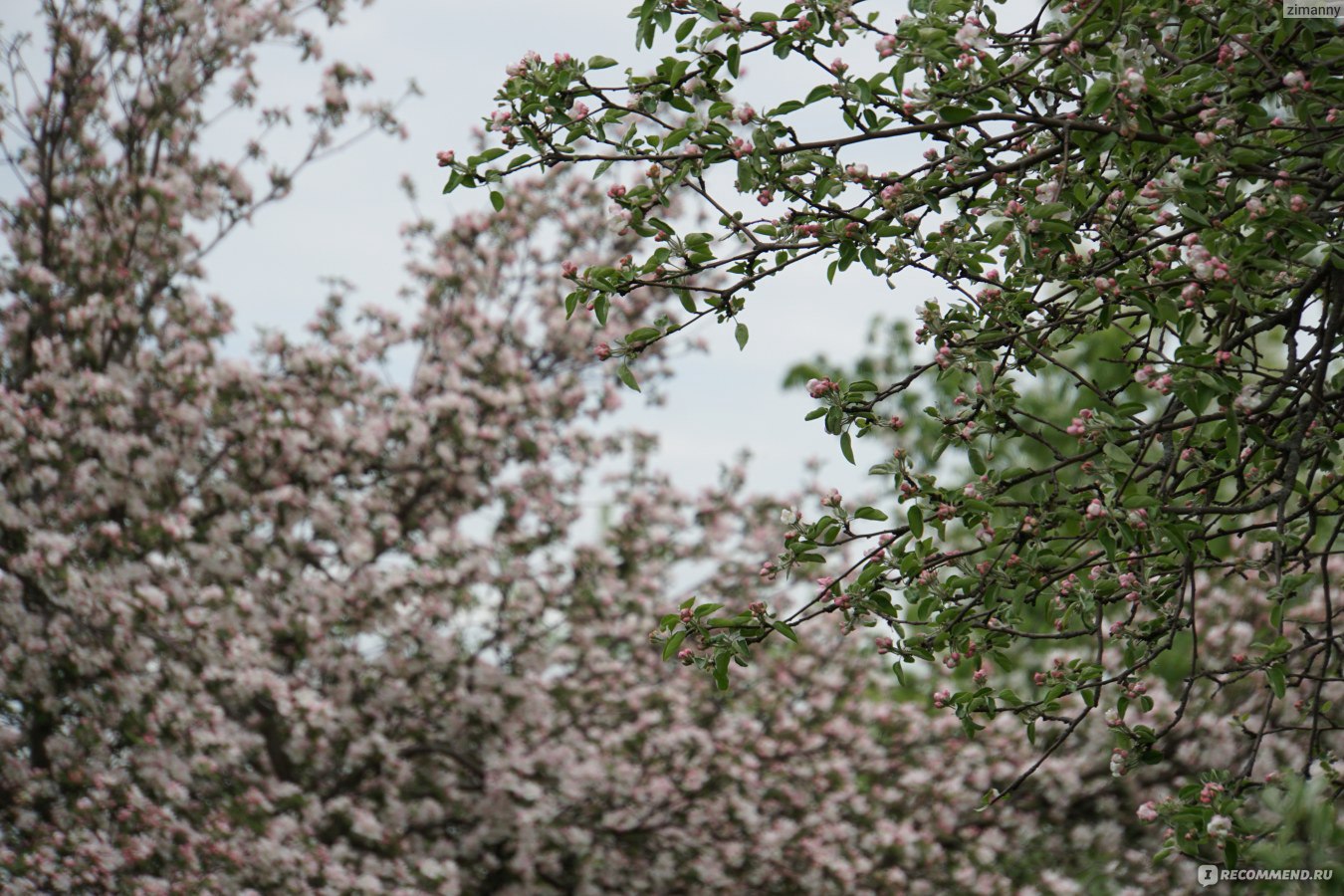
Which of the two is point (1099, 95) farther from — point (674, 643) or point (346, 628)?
point (346, 628)

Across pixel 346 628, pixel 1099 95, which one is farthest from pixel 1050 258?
pixel 346 628

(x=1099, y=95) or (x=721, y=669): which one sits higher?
(x=1099, y=95)

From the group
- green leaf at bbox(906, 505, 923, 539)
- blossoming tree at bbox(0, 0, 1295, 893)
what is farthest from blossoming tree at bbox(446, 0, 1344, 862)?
blossoming tree at bbox(0, 0, 1295, 893)

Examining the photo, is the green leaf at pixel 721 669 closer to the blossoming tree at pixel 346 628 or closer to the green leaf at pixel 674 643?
the green leaf at pixel 674 643

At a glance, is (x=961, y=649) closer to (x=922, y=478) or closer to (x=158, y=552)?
(x=922, y=478)

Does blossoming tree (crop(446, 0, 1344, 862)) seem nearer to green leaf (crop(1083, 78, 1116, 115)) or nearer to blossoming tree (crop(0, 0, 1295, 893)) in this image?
green leaf (crop(1083, 78, 1116, 115))

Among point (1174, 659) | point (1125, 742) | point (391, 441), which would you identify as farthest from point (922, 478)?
point (1174, 659)

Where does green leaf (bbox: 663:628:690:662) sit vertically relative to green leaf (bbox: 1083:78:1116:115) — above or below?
below

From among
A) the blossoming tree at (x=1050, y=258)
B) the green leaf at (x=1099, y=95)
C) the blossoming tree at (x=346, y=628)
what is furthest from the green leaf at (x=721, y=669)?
the blossoming tree at (x=346, y=628)

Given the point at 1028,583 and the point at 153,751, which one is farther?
the point at 153,751

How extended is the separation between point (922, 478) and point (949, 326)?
0.45 m

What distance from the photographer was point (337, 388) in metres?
9.01

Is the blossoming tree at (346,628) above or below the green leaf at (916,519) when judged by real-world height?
above

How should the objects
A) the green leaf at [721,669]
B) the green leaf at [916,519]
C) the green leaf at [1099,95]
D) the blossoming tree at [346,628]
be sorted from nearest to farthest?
1. the green leaf at [1099,95]
2. the green leaf at [916,519]
3. the green leaf at [721,669]
4. the blossoming tree at [346,628]
